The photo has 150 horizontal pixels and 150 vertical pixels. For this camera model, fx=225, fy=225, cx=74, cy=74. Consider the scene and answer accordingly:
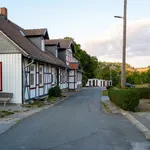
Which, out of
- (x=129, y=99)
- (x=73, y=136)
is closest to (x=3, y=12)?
(x=129, y=99)

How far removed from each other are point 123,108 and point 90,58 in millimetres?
52260

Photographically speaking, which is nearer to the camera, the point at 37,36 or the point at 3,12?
the point at 3,12

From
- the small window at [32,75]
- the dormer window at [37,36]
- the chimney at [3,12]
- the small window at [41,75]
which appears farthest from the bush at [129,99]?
the chimney at [3,12]

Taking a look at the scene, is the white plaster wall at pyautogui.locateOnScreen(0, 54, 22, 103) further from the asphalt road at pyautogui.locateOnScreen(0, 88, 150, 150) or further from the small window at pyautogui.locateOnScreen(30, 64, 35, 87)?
the asphalt road at pyautogui.locateOnScreen(0, 88, 150, 150)

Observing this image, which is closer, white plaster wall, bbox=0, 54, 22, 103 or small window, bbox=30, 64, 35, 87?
white plaster wall, bbox=0, 54, 22, 103

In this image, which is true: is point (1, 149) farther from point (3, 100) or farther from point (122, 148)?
point (3, 100)

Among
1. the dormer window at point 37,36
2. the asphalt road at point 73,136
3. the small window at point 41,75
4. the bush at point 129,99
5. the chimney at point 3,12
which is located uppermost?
the chimney at point 3,12

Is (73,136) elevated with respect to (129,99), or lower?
lower

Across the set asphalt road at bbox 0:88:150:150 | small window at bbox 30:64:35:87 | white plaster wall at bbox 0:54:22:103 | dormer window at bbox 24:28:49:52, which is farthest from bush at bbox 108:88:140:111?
dormer window at bbox 24:28:49:52

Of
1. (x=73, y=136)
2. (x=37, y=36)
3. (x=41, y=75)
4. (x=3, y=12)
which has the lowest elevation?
(x=73, y=136)

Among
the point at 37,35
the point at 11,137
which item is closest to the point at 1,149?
the point at 11,137

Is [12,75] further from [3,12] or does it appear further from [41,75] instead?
[3,12]

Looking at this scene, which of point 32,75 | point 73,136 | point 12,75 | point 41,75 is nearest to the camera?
point 73,136

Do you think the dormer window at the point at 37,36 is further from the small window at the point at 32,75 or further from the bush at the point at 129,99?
the bush at the point at 129,99
